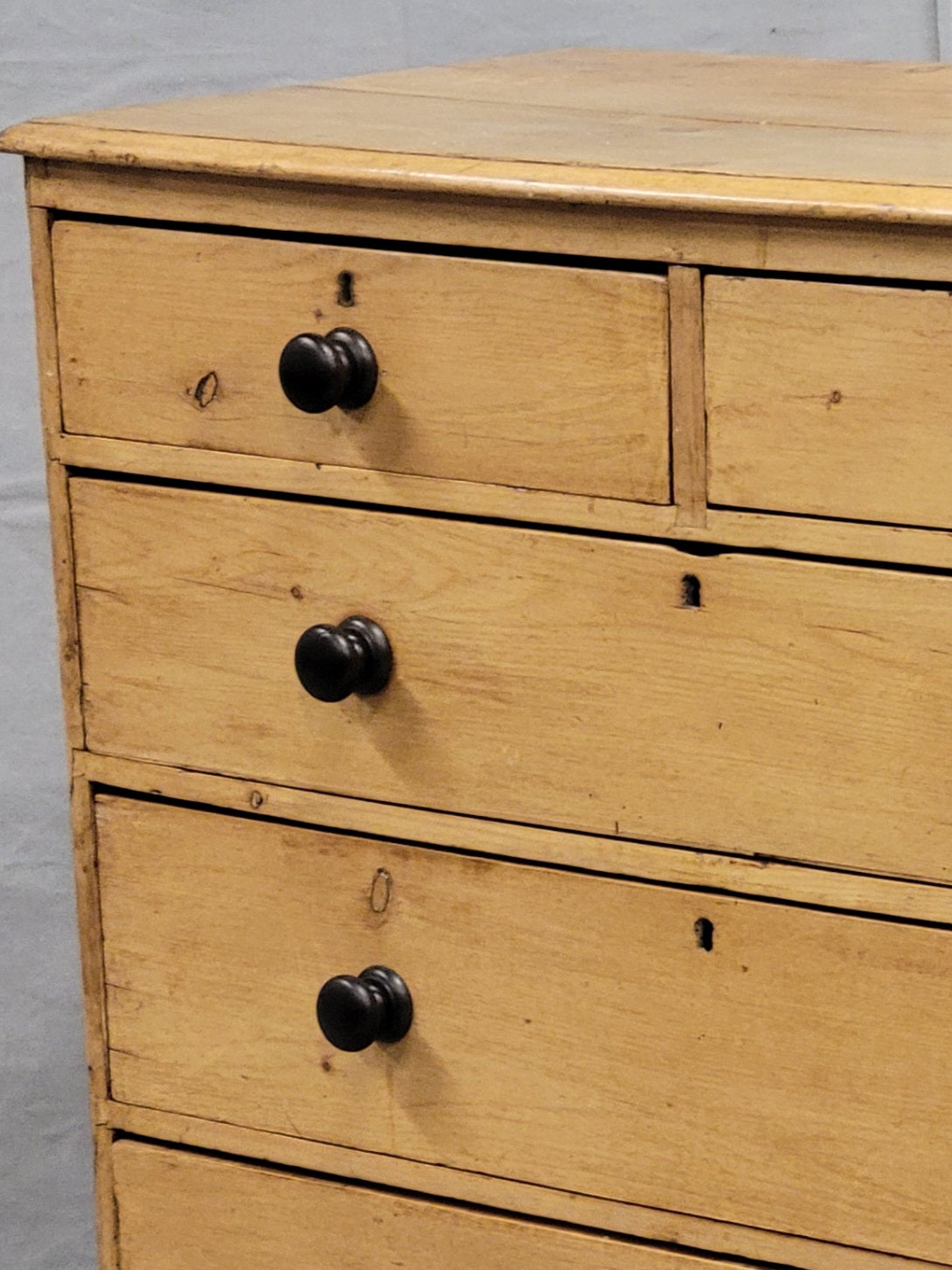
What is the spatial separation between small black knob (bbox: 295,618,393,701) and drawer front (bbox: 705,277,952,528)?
0.23 metres

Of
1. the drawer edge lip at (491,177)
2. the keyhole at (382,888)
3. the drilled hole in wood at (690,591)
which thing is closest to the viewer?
the drawer edge lip at (491,177)

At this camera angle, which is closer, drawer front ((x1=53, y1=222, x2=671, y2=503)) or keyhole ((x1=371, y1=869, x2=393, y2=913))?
drawer front ((x1=53, y1=222, x2=671, y2=503))

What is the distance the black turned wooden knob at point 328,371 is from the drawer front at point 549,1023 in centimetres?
28

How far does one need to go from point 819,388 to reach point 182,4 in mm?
1038

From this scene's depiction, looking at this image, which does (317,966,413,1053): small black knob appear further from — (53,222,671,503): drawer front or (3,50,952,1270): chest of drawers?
(53,222,671,503): drawer front

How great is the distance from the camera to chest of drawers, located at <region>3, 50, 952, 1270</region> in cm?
123

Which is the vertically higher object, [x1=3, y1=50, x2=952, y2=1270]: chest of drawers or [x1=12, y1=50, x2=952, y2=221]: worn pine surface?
[x1=12, y1=50, x2=952, y2=221]: worn pine surface

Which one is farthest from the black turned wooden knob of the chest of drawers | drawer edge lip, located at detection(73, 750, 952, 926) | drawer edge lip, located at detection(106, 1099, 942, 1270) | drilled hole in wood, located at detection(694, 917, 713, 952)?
drawer edge lip, located at detection(106, 1099, 942, 1270)

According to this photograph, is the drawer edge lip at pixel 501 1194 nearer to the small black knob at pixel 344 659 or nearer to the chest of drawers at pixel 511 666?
the chest of drawers at pixel 511 666

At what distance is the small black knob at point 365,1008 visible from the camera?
1.37 metres

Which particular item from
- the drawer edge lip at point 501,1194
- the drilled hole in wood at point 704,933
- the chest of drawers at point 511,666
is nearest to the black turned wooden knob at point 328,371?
the chest of drawers at point 511,666

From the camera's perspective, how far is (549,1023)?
54.0 inches

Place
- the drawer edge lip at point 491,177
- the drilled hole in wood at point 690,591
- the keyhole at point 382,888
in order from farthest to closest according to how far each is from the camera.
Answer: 1. the keyhole at point 382,888
2. the drilled hole in wood at point 690,591
3. the drawer edge lip at point 491,177

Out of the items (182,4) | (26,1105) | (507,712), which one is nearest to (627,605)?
(507,712)
